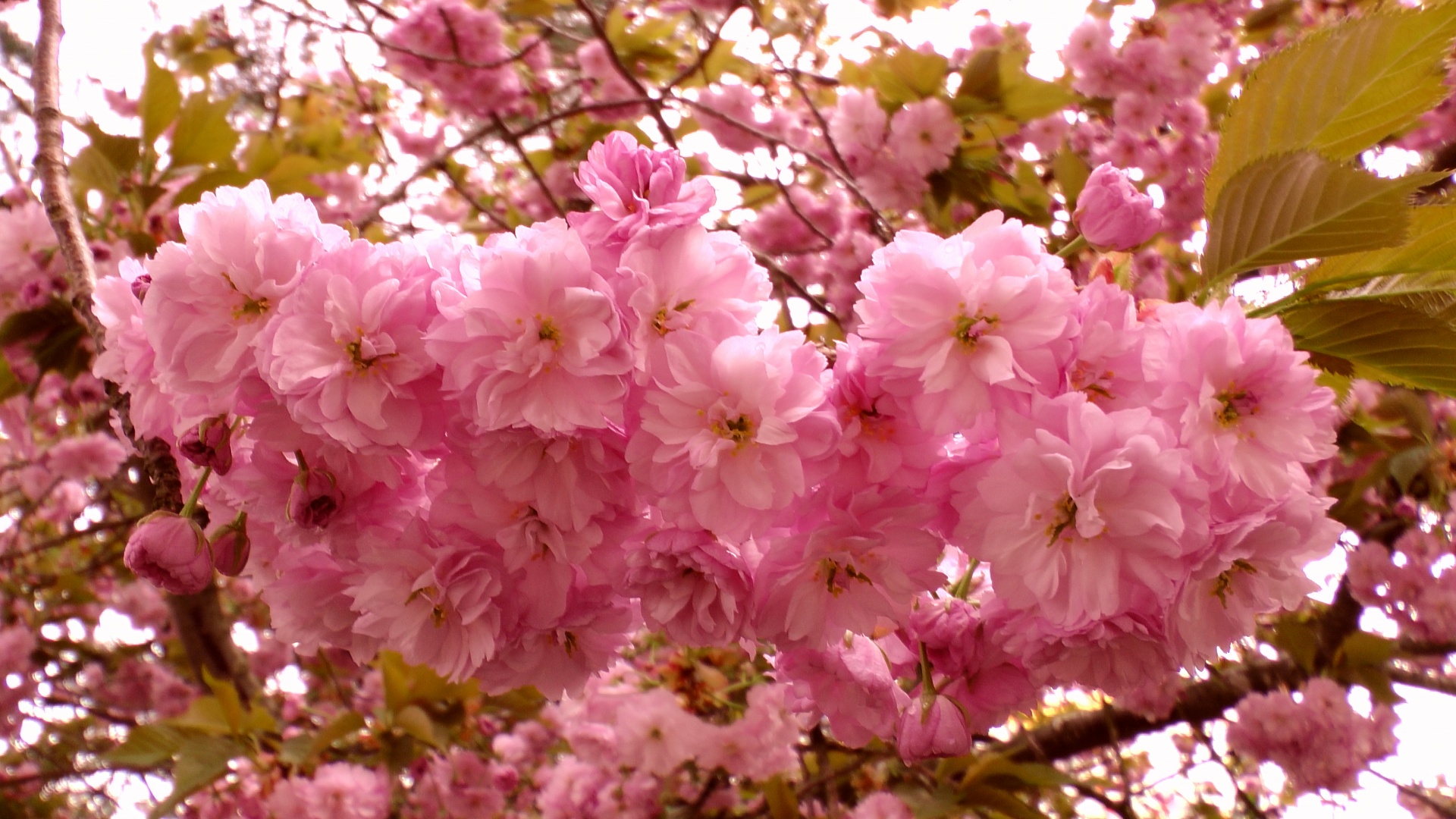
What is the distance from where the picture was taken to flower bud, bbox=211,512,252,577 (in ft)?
2.58

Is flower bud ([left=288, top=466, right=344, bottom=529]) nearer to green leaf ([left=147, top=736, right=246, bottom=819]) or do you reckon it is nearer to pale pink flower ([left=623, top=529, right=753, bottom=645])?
pale pink flower ([left=623, top=529, right=753, bottom=645])

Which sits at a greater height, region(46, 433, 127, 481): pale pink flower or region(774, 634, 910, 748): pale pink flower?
region(774, 634, 910, 748): pale pink flower

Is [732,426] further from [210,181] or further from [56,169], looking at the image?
[210,181]

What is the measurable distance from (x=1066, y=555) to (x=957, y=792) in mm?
1148

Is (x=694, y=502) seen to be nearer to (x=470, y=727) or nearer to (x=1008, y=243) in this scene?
(x=1008, y=243)

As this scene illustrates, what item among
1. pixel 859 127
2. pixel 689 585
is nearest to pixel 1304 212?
pixel 689 585

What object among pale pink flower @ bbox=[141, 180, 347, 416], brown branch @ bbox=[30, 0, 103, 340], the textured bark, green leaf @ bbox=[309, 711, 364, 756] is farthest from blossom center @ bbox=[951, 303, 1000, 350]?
green leaf @ bbox=[309, 711, 364, 756]

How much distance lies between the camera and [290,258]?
66 cm

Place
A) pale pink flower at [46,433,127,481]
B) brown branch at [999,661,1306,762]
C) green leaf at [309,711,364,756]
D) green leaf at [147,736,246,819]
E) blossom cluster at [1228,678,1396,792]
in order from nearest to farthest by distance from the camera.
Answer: green leaf at [147,736,246,819]
green leaf at [309,711,364,756]
blossom cluster at [1228,678,1396,792]
brown branch at [999,661,1306,762]
pale pink flower at [46,433,127,481]

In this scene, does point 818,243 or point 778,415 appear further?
point 818,243

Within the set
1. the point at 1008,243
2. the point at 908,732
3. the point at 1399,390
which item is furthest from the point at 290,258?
the point at 1399,390

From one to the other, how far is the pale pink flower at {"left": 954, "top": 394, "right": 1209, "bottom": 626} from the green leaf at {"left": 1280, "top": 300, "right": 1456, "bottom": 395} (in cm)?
25

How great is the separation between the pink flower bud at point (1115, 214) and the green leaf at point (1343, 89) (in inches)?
2.2

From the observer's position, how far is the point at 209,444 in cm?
70
